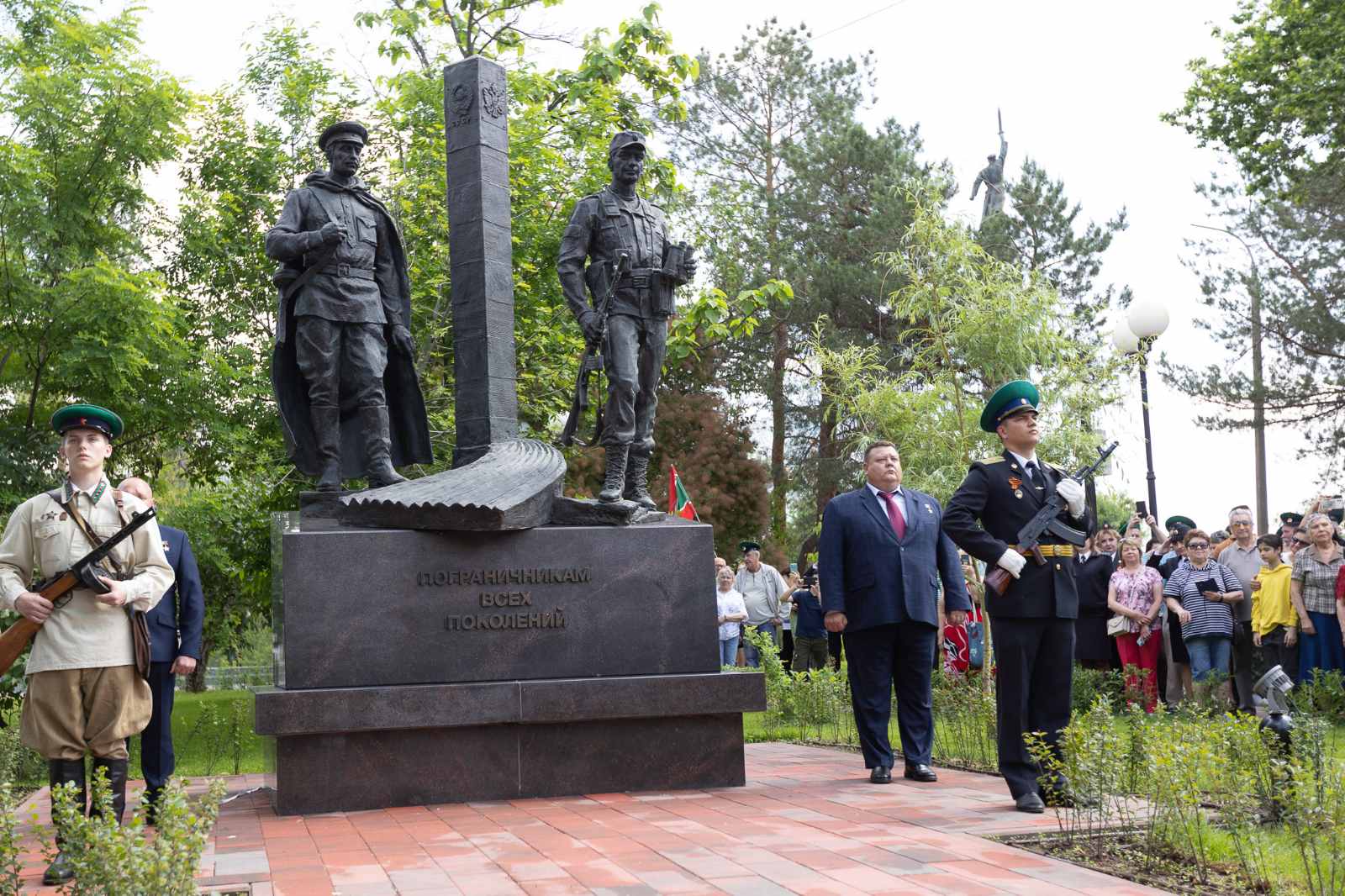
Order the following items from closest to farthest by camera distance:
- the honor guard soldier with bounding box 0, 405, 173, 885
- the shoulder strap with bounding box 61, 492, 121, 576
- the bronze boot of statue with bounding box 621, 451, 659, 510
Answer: the honor guard soldier with bounding box 0, 405, 173, 885, the shoulder strap with bounding box 61, 492, 121, 576, the bronze boot of statue with bounding box 621, 451, 659, 510

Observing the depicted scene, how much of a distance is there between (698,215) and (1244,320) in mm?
13105

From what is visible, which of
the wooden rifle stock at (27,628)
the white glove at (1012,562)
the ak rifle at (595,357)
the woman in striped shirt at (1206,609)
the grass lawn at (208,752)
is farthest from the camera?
the woman in striped shirt at (1206,609)

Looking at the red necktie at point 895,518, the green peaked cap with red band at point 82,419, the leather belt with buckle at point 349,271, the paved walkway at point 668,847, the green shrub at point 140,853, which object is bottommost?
the paved walkway at point 668,847

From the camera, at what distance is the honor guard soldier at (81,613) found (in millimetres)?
5594

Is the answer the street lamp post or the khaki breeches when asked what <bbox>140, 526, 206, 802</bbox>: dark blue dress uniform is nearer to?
the khaki breeches

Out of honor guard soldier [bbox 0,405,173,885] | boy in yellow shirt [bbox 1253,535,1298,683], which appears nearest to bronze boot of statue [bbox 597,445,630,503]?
honor guard soldier [bbox 0,405,173,885]

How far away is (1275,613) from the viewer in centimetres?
1173

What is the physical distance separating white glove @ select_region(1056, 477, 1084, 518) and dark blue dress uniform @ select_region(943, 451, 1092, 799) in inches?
3.5

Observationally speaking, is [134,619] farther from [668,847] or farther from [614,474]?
[614,474]

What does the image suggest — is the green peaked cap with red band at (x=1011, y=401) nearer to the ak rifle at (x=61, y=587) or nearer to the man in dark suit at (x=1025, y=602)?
the man in dark suit at (x=1025, y=602)

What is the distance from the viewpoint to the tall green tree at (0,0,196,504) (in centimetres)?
1518

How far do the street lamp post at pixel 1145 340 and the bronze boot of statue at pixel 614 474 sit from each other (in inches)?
282

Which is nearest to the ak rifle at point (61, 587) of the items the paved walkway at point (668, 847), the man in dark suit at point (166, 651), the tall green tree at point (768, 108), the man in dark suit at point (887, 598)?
the paved walkway at point (668, 847)

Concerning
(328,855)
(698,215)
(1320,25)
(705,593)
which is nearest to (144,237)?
(698,215)
